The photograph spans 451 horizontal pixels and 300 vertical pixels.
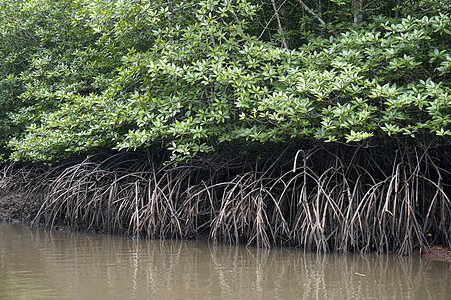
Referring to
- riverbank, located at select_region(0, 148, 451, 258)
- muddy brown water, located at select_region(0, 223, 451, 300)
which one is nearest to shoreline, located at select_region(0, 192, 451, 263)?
riverbank, located at select_region(0, 148, 451, 258)

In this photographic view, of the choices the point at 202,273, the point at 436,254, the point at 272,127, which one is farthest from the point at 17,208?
the point at 436,254

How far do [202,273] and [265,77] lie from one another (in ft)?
8.09

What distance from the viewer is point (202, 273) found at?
189 inches

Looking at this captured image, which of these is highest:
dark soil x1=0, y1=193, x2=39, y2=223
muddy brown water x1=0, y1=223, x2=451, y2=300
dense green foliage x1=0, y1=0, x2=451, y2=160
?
dense green foliage x1=0, y1=0, x2=451, y2=160

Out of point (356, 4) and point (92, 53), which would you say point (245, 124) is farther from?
point (92, 53)

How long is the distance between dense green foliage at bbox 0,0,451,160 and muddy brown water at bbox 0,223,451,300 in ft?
4.47

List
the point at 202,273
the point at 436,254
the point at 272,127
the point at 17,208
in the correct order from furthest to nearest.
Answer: the point at 17,208, the point at 272,127, the point at 436,254, the point at 202,273

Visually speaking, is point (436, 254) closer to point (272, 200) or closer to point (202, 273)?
point (272, 200)

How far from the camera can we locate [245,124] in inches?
256

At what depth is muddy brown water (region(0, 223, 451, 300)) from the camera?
4.01 metres

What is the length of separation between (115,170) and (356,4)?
4.39m

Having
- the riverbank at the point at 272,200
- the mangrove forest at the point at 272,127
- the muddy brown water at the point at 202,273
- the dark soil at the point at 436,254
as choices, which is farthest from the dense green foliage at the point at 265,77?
the muddy brown water at the point at 202,273

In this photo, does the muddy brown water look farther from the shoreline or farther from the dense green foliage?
the shoreline

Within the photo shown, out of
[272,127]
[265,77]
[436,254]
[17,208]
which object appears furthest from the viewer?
[17,208]
